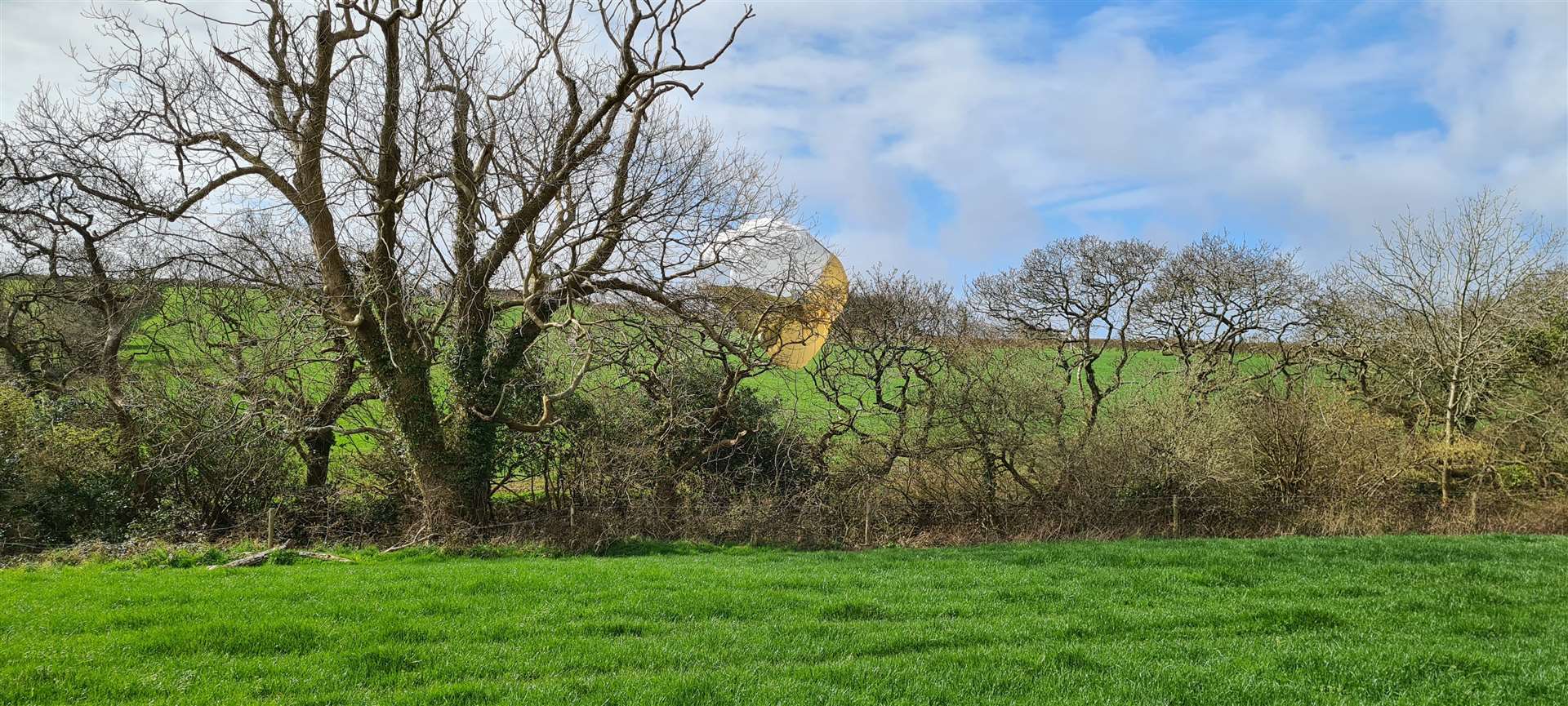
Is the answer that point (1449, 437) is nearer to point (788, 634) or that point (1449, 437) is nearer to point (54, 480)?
point (788, 634)

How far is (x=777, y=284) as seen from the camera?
48.5 feet

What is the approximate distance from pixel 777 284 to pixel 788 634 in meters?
8.66

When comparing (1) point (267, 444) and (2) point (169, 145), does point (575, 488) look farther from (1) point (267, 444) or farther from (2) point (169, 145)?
(2) point (169, 145)

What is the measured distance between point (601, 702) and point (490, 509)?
33.1 ft

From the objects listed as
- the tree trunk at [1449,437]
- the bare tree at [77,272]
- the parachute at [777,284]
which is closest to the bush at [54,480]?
the bare tree at [77,272]

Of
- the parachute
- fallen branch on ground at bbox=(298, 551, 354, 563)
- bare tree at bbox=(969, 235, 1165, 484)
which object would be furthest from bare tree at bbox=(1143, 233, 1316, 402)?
fallen branch on ground at bbox=(298, 551, 354, 563)

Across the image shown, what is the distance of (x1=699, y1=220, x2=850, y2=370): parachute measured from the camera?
45.1 ft

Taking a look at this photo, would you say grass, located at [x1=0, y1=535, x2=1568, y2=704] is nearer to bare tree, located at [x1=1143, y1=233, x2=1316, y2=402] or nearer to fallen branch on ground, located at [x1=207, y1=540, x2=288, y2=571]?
fallen branch on ground, located at [x1=207, y1=540, x2=288, y2=571]

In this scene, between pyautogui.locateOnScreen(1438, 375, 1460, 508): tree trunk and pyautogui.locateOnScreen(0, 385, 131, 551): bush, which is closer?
pyautogui.locateOnScreen(0, 385, 131, 551): bush

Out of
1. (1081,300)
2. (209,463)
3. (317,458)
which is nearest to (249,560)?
(209,463)

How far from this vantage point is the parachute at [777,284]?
45.1ft

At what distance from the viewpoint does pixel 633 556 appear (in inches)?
480

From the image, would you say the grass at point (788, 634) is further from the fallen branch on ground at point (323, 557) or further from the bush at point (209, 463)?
the bush at point (209, 463)

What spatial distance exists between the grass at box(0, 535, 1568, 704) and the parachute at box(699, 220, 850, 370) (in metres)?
5.42
